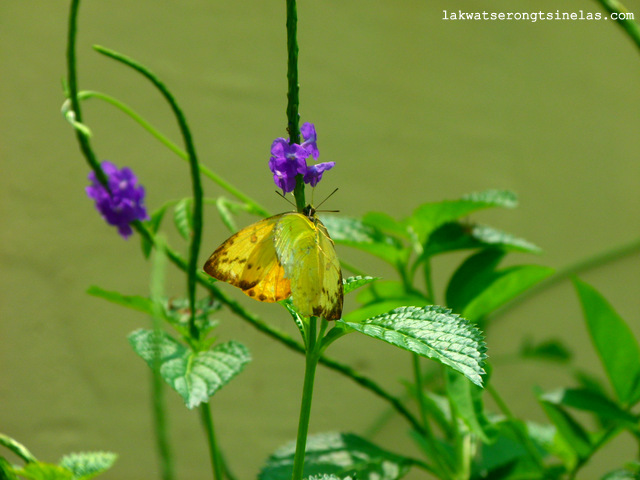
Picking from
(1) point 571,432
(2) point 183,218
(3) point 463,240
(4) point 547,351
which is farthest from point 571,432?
(4) point 547,351

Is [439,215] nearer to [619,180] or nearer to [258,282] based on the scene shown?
[258,282]

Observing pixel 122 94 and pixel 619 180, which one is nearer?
pixel 122 94

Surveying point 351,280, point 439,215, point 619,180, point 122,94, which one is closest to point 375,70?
point 122,94

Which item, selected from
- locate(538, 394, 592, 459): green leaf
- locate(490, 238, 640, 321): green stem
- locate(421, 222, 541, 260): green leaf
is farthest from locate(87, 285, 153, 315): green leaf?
locate(490, 238, 640, 321): green stem

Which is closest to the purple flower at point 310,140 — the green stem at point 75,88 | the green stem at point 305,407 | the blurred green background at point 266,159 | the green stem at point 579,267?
the green stem at point 305,407

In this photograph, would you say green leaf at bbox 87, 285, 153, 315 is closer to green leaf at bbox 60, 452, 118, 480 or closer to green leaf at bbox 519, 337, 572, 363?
green leaf at bbox 60, 452, 118, 480

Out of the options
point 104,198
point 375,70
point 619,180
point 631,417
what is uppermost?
point 375,70
